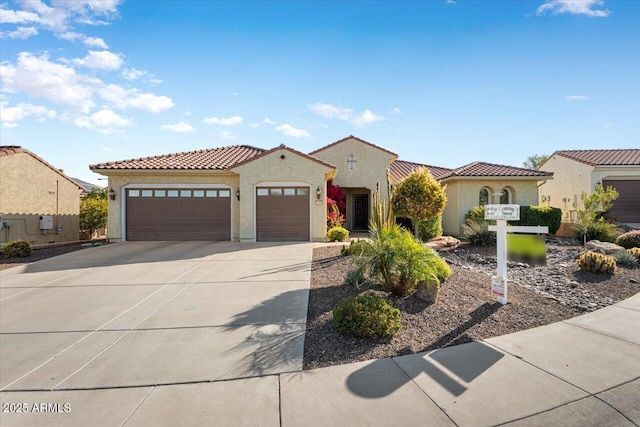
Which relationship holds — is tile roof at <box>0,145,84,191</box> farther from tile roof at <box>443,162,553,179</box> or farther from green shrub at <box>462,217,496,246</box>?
tile roof at <box>443,162,553,179</box>

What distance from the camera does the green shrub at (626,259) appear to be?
8844 millimetres

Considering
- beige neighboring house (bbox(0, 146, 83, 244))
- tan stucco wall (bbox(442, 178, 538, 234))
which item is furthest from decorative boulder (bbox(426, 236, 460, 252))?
beige neighboring house (bbox(0, 146, 83, 244))

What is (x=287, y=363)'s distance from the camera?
3.91 meters

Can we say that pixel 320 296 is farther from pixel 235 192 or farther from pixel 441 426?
pixel 235 192

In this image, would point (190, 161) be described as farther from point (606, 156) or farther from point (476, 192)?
point (606, 156)

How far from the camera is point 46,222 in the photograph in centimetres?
1656

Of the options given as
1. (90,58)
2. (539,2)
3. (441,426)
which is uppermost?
(539,2)

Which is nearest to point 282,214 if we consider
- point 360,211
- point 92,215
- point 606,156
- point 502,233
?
point 360,211

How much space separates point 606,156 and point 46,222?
3513 cm

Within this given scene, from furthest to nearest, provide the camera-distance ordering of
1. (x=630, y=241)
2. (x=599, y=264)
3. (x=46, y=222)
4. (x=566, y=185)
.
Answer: (x=566, y=185)
(x=46, y=222)
(x=630, y=241)
(x=599, y=264)

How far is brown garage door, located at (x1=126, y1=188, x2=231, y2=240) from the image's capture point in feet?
50.3

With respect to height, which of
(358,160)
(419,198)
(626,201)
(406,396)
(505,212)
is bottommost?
(406,396)

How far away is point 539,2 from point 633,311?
9.41m

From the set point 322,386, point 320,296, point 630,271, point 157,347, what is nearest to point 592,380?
point 322,386
